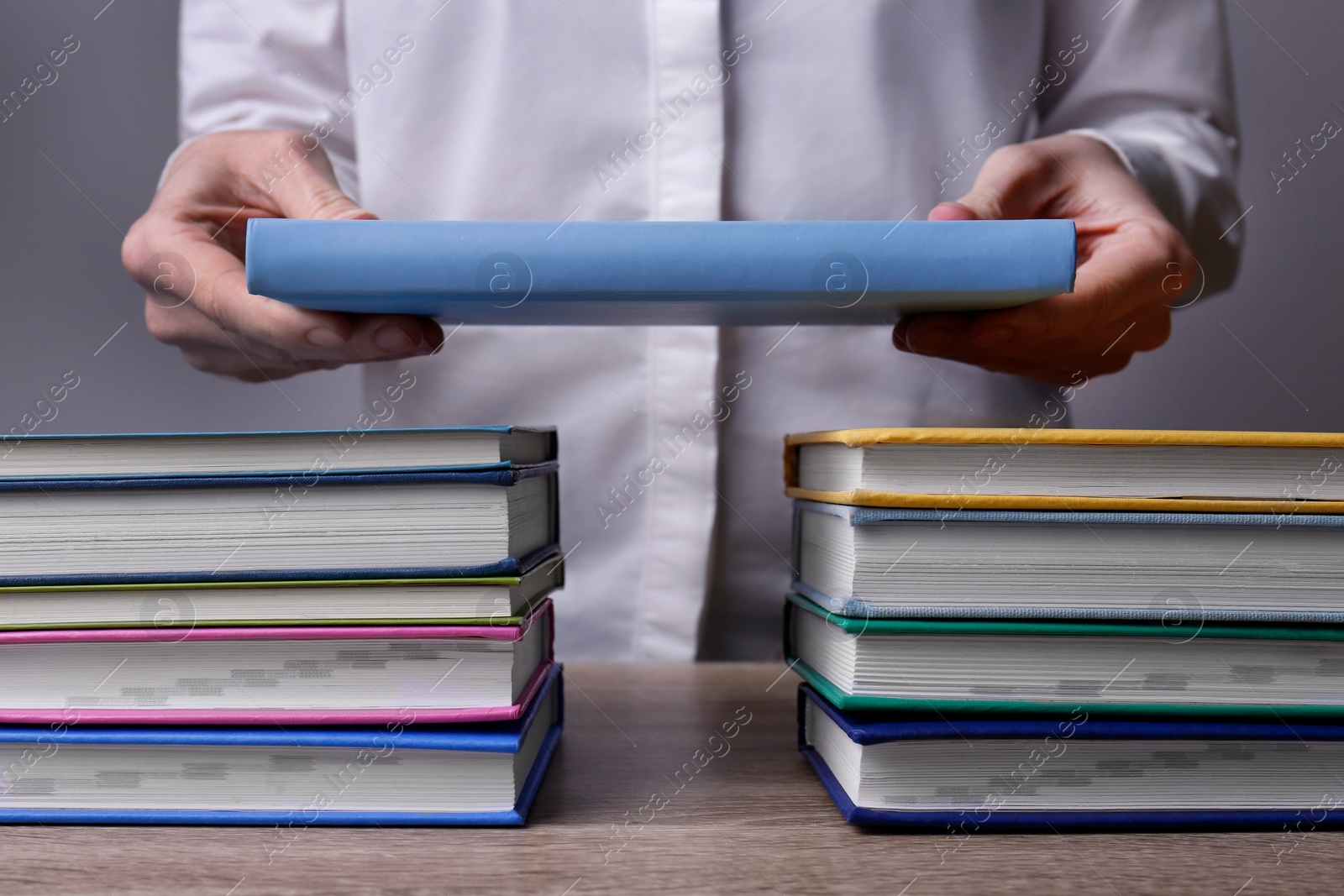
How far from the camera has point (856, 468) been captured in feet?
1.52

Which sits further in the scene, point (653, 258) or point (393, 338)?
point (393, 338)

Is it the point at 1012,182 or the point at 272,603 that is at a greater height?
the point at 1012,182

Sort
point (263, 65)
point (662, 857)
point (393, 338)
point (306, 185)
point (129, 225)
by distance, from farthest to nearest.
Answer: point (129, 225), point (263, 65), point (306, 185), point (393, 338), point (662, 857)

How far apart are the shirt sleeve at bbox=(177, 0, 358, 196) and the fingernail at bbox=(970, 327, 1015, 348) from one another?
0.83 m

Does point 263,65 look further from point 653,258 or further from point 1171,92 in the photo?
point 1171,92

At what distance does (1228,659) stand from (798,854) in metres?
0.25

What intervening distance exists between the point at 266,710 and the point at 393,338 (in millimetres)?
228

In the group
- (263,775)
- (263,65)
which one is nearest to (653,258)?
(263,775)

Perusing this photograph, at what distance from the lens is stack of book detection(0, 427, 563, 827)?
1.49 feet

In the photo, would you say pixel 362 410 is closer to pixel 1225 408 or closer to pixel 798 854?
pixel 798 854

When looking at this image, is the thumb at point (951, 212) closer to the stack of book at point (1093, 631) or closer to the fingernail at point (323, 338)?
the stack of book at point (1093, 631)

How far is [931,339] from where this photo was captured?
22.7 inches

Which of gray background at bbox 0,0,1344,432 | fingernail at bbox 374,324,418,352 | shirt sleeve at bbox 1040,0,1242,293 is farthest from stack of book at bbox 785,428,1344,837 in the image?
gray background at bbox 0,0,1344,432

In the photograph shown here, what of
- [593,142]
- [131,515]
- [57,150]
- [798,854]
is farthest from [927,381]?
[57,150]
